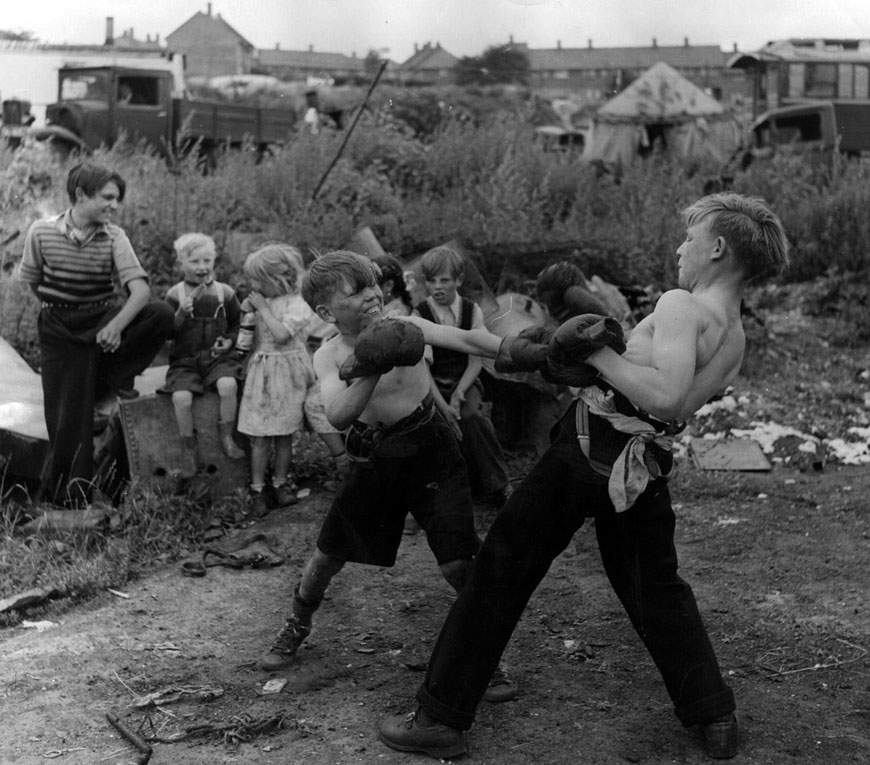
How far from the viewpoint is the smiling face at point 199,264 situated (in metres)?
5.88

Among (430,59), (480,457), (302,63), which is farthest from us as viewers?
(302,63)

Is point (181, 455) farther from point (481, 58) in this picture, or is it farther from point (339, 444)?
point (481, 58)

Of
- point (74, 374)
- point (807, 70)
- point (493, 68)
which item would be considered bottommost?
point (74, 374)

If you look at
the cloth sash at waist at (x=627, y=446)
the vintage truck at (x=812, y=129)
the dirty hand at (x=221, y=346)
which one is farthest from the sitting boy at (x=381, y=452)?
the vintage truck at (x=812, y=129)

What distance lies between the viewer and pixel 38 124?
15953 mm

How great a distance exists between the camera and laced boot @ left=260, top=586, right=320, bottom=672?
3895 millimetres

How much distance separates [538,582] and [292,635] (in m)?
1.13

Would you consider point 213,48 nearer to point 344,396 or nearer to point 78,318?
point 78,318

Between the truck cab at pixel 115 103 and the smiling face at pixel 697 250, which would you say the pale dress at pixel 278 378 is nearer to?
the smiling face at pixel 697 250

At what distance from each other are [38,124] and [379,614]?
13653mm

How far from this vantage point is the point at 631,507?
10.5 feet

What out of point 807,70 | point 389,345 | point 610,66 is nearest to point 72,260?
point 389,345

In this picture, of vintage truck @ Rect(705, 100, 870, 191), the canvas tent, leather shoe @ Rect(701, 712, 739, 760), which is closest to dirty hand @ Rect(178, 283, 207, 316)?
leather shoe @ Rect(701, 712, 739, 760)

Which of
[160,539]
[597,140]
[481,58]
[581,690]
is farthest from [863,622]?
[481,58]
